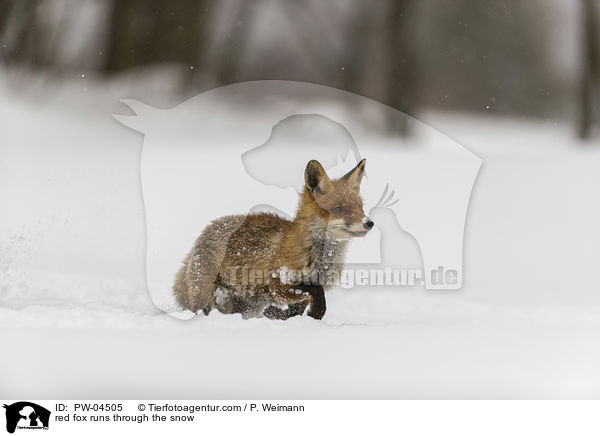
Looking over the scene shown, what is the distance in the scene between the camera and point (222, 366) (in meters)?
1.13

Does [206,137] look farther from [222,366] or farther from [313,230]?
[222,366]

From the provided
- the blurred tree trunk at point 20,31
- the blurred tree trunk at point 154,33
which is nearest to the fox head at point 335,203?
the blurred tree trunk at point 154,33

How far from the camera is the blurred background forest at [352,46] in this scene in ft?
4.71

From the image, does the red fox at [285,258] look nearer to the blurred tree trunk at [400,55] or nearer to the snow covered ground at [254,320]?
the snow covered ground at [254,320]

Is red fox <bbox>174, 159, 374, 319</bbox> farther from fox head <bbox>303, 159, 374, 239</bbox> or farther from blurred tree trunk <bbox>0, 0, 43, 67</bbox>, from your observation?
blurred tree trunk <bbox>0, 0, 43, 67</bbox>

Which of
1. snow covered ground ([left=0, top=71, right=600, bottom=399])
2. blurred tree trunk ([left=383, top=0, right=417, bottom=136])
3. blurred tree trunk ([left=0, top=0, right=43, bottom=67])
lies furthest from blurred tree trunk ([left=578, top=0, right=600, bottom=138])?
blurred tree trunk ([left=0, top=0, right=43, bottom=67])

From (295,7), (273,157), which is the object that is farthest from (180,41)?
(273,157)

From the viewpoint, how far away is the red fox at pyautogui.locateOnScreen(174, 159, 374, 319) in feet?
3.45

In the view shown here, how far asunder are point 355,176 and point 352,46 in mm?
606

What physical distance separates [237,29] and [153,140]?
44cm

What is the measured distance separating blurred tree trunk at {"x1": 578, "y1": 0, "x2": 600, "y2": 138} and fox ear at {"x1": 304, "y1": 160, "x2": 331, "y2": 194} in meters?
0.90
